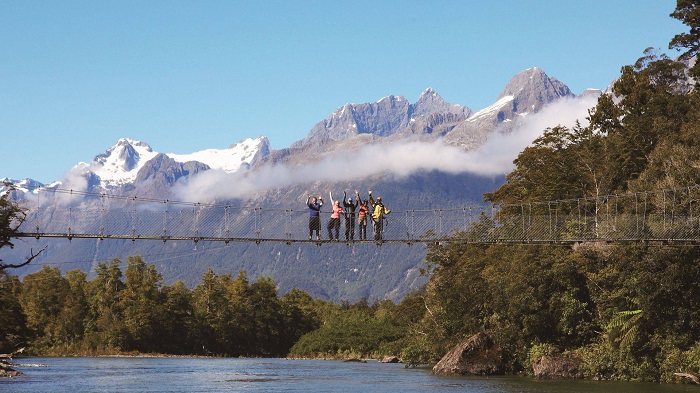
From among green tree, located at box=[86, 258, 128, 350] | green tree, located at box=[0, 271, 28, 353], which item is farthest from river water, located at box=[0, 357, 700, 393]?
green tree, located at box=[86, 258, 128, 350]

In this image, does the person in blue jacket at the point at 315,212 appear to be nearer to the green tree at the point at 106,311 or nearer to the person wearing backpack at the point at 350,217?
the person wearing backpack at the point at 350,217

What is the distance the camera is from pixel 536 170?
215 ft

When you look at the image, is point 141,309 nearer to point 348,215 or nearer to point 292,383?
point 292,383

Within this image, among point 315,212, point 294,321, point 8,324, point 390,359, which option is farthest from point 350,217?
point 294,321

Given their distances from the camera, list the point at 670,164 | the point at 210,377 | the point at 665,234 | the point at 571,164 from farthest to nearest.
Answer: the point at 571,164
the point at 210,377
the point at 670,164
the point at 665,234

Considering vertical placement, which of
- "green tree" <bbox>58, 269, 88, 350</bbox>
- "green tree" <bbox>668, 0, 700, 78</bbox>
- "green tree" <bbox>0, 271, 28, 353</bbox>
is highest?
"green tree" <bbox>668, 0, 700, 78</bbox>

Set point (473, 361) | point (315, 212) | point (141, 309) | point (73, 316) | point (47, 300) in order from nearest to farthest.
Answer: point (315, 212)
point (473, 361)
point (141, 309)
point (73, 316)
point (47, 300)

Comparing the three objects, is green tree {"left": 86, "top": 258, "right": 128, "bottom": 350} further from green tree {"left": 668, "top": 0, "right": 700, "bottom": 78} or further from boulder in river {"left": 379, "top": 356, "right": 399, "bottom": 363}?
green tree {"left": 668, "top": 0, "right": 700, "bottom": 78}

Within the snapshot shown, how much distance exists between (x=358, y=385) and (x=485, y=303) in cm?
1193

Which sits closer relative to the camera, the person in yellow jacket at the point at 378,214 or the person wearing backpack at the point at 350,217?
the person wearing backpack at the point at 350,217

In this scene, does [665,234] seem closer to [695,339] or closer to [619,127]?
[695,339]

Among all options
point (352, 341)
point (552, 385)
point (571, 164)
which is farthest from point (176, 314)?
point (552, 385)

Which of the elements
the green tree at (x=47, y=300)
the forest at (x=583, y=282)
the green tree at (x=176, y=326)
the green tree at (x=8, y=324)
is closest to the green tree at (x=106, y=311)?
the forest at (x=583, y=282)

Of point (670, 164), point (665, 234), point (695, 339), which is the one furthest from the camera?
point (670, 164)
